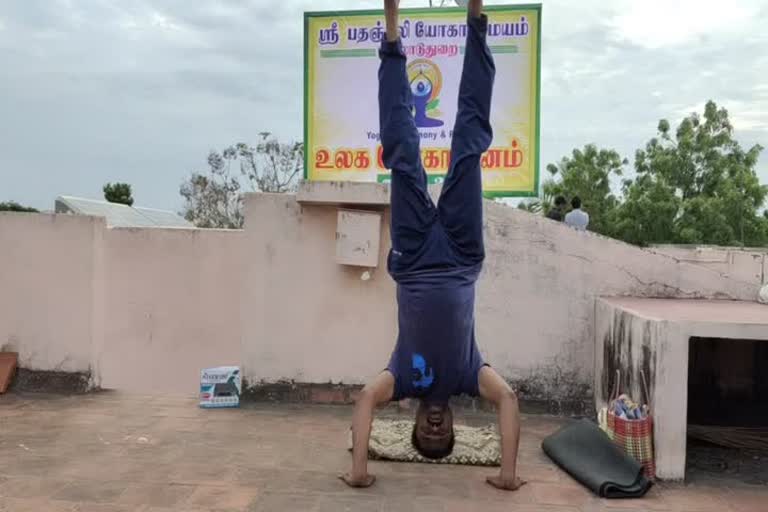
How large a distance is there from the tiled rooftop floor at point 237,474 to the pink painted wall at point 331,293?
2.12 ft

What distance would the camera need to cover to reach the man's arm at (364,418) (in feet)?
12.9

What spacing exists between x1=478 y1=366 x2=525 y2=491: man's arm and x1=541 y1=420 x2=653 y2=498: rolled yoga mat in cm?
46

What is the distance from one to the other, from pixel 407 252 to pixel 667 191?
2268 cm

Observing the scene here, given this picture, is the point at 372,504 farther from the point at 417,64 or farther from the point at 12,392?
the point at 417,64

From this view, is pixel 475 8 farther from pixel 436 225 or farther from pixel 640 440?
pixel 640 440

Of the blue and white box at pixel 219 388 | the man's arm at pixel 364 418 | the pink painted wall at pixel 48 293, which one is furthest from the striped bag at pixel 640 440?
the pink painted wall at pixel 48 293

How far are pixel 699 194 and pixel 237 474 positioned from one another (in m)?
24.2

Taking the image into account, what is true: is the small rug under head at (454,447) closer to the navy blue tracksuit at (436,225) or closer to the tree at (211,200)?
the navy blue tracksuit at (436,225)

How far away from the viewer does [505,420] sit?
3928 mm

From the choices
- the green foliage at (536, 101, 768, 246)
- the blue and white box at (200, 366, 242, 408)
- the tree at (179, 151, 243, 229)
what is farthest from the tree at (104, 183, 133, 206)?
the blue and white box at (200, 366, 242, 408)

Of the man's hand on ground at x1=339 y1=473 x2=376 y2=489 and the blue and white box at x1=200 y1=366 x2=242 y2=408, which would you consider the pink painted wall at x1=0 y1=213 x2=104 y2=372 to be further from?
the man's hand on ground at x1=339 y1=473 x2=376 y2=489

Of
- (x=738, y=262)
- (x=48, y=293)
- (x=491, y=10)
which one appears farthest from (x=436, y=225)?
(x=738, y=262)

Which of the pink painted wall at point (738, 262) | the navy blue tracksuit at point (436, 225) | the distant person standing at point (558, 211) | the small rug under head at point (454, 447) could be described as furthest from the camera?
the pink painted wall at point (738, 262)

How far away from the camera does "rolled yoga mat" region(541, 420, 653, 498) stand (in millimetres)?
4020
